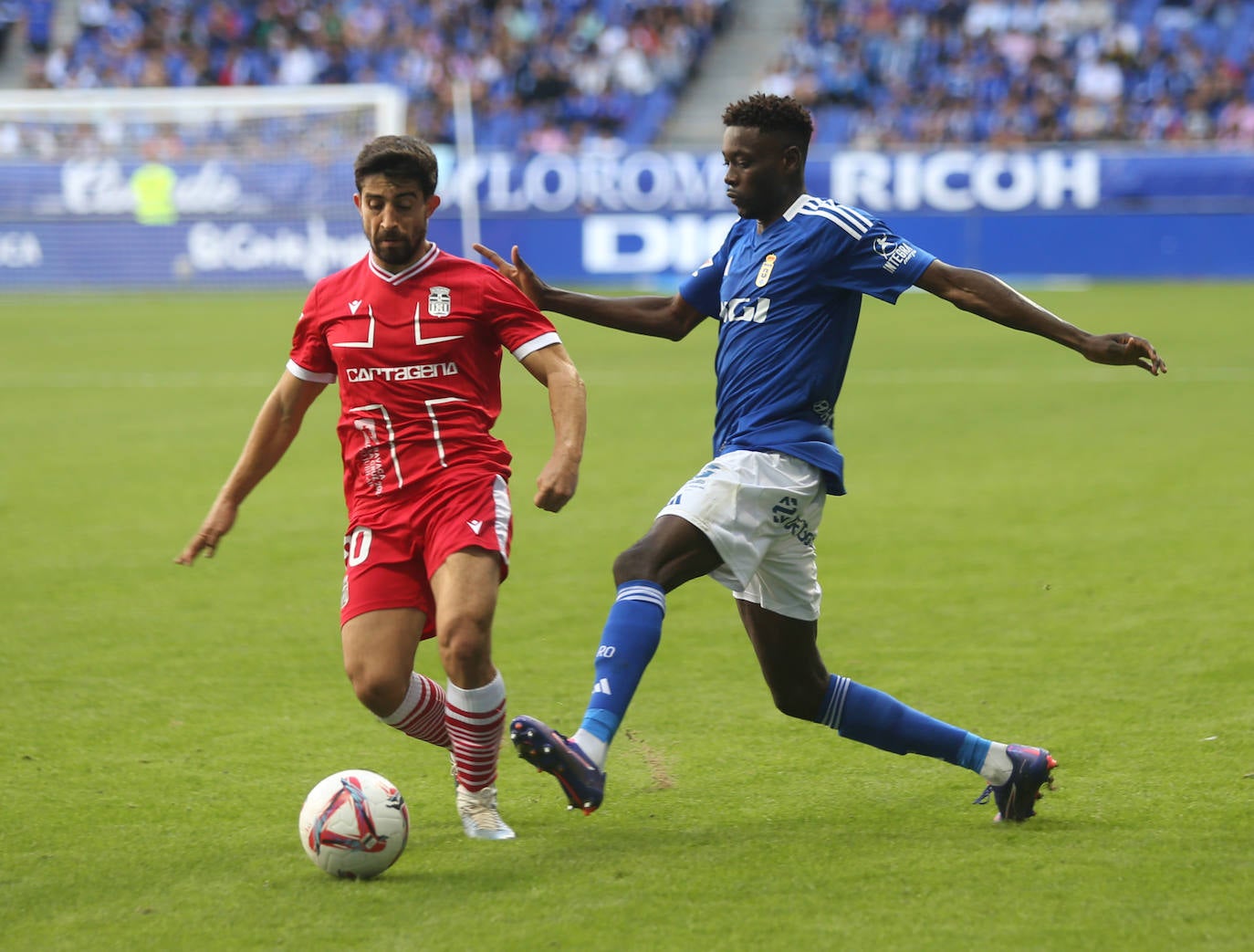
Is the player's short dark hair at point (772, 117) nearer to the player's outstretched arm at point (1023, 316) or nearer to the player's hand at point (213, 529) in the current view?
the player's outstretched arm at point (1023, 316)

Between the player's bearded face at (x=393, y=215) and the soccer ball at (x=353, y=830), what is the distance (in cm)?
141

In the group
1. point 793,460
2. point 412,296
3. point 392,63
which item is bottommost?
point 793,460

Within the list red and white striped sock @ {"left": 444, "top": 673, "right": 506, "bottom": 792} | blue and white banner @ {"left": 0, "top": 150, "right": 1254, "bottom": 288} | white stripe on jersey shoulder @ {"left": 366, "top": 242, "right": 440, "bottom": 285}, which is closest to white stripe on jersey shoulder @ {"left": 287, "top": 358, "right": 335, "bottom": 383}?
white stripe on jersey shoulder @ {"left": 366, "top": 242, "right": 440, "bottom": 285}

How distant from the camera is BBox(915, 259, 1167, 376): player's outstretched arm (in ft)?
13.2

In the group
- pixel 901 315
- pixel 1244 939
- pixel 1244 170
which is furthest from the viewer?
pixel 1244 170

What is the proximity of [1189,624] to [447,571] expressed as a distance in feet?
12.2

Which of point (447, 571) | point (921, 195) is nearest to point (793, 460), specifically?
point (447, 571)

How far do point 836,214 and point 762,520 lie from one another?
881 millimetres

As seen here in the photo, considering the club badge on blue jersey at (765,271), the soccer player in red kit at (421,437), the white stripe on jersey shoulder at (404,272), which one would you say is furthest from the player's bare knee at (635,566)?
the white stripe on jersey shoulder at (404,272)

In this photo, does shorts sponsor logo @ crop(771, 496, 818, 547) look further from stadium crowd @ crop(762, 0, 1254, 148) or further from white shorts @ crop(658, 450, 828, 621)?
stadium crowd @ crop(762, 0, 1254, 148)

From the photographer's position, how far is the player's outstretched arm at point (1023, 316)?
13.2 feet

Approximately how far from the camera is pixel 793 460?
4.21m

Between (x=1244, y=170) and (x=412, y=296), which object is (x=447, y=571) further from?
(x=1244, y=170)

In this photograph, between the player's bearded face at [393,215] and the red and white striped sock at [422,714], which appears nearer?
the player's bearded face at [393,215]
